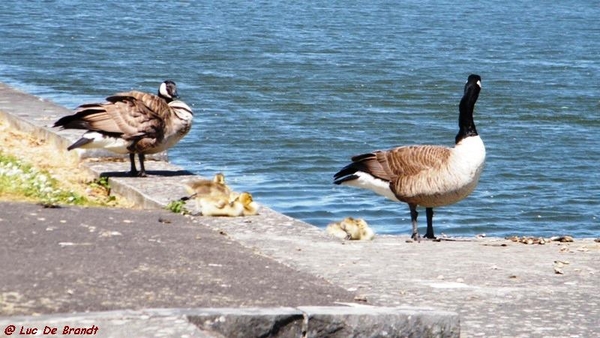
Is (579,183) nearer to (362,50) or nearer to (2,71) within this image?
(2,71)

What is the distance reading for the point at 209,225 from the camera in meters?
8.04

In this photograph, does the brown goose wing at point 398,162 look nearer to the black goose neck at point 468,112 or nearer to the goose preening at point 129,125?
the black goose neck at point 468,112

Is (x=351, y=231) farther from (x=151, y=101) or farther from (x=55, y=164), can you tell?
(x=55, y=164)

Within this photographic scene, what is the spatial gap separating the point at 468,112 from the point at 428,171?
667mm

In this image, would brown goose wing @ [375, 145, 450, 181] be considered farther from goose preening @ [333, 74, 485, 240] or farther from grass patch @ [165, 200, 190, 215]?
grass patch @ [165, 200, 190, 215]

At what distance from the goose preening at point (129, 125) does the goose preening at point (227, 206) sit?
5.29 feet

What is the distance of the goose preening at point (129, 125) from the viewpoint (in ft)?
32.9

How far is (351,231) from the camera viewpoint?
8.73 metres

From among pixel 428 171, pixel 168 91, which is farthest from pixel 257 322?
pixel 168 91

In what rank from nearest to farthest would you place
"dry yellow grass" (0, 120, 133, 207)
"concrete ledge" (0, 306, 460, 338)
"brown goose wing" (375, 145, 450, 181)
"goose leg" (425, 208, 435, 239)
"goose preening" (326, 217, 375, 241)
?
"concrete ledge" (0, 306, 460, 338), "goose preening" (326, 217, 375, 241), "dry yellow grass" (0, 120, 133, 207), "brown goose wing" (375, 145, 450, 181), "goose leg" (425, 208, 435, 239)

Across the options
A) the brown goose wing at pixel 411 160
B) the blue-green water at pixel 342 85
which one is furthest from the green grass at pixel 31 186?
the blue-green water at pixel 342 85

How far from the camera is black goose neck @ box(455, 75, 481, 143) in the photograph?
33.4ft

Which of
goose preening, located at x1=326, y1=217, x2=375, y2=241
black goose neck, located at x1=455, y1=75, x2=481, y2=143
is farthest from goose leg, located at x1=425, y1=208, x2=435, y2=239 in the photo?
goose preening, located at x1=326, y1=217, x2=375, y2=241

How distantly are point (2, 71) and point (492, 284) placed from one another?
16.7m
